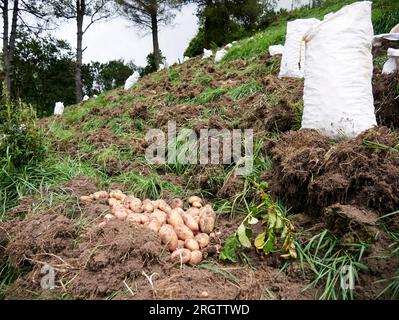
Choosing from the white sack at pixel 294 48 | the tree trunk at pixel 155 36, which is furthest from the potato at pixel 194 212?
the tree trunk at pixel 155 36

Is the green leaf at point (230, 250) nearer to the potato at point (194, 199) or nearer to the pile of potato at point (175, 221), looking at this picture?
the pile of potato at point (175, 221)

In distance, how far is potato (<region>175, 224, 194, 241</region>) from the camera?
206 centimetres

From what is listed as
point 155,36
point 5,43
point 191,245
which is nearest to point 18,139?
point 191,245

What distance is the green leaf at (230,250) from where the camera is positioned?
192 cm

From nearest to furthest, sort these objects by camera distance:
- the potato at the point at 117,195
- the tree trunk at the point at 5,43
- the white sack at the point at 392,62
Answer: the potato at the point at 117,195
the white sack at the point at 392,62
the tree trunk at the point at 5,43

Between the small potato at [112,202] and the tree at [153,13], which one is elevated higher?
the tree at [153,13]

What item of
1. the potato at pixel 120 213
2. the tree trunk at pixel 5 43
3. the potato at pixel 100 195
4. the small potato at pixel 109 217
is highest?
the tree trunk at pixel 5 43

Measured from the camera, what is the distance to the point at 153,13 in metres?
14.9

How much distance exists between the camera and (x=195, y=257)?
1.90m

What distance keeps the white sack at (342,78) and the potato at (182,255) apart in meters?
1.43

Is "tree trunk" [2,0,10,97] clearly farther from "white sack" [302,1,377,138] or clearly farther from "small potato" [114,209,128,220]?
"white sack" [302,1,377,138]

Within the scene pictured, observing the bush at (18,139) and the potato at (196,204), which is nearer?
the potato at (196,204)

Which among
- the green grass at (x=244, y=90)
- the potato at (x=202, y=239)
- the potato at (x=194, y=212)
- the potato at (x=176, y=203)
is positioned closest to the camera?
the potato at (x=202, y=239)
